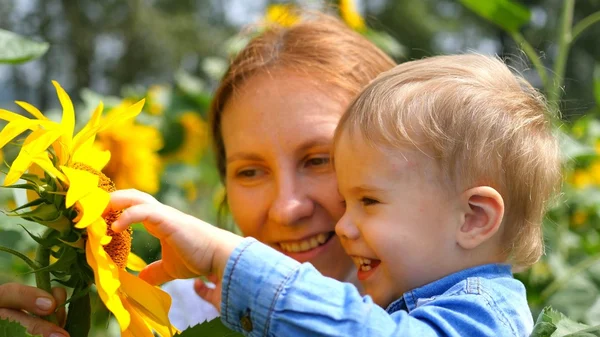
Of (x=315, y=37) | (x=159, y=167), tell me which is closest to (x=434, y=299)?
(x=315, y=37)

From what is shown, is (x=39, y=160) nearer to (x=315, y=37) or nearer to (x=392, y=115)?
Result: (x=392, y=115)

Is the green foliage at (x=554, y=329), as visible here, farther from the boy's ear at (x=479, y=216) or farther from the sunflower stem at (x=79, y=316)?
the sunflower stem at (x=79, y=316)

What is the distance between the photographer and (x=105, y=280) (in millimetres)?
708

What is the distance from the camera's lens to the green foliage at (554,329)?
2.67 feet

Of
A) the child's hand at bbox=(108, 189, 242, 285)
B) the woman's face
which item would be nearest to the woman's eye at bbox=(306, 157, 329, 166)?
the woman's face

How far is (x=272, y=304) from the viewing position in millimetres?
749

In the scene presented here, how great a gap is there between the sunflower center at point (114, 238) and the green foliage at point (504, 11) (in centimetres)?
92

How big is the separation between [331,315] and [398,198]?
190mm

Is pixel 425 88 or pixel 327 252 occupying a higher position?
pixel 425 88

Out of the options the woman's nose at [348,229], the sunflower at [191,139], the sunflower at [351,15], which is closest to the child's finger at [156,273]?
the woman's nose at [348,229]

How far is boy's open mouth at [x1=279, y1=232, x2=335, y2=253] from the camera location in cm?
122

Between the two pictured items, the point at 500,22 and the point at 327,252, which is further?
the point at 500,22

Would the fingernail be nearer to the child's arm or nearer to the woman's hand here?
the woman's hand

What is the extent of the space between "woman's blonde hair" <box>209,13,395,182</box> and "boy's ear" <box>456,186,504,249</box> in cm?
41
